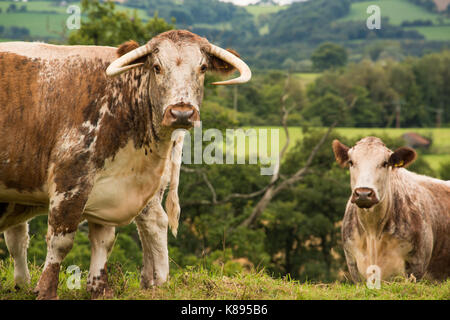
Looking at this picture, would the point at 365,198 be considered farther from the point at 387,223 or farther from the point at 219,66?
the point at 219,66

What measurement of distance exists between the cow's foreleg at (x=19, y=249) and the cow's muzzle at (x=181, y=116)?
8.61ft

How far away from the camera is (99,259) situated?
20.0 ft

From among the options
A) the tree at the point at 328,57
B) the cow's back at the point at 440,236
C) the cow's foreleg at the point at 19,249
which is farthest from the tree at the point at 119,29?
the tree at the point at 328,57

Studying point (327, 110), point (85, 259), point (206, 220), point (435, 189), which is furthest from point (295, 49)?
point (435, 189)

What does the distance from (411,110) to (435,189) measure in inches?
3677

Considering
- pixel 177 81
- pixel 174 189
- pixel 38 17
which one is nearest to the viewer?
pixel 177 81

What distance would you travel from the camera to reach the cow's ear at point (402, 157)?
8.24 meters

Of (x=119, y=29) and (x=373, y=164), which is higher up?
(x=119, y=29)

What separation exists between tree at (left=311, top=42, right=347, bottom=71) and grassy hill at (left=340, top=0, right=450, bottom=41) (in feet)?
138

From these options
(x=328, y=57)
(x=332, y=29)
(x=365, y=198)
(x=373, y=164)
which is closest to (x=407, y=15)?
(x=332, y=29)

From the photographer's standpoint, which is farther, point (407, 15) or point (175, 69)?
point (407, 15)

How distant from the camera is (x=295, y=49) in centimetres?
15138

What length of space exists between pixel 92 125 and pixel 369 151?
4.17m

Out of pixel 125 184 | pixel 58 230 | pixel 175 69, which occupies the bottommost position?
pixel 58 230
